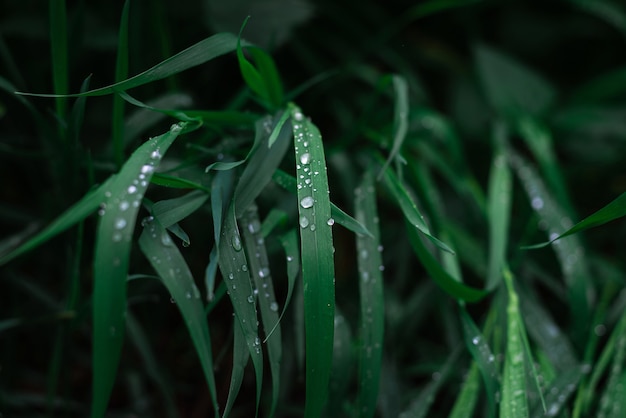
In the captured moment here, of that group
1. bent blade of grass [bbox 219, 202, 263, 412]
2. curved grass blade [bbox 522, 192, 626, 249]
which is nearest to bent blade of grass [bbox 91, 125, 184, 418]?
bent blade of grass [bbox 219, 202, 263, 412]

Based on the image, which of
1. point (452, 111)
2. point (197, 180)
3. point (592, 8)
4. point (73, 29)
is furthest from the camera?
point (452, 111)

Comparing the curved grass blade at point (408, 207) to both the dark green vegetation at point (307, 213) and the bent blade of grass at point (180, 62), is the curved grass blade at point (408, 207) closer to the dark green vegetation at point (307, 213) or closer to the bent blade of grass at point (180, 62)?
the dark green vegetation at point (307, 213)

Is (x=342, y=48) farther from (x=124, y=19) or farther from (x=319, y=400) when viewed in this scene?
(x=319, y=400)

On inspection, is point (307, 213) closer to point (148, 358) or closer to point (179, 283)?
point (179, 283)

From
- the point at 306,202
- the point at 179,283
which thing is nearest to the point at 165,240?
the point at 179,283

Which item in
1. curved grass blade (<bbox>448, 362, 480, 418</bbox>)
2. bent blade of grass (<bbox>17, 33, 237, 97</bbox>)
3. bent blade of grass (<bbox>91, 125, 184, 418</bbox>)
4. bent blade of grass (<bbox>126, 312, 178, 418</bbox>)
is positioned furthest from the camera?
bent blade of grass (<bbox>126, 312, 178, 418</bbox>)

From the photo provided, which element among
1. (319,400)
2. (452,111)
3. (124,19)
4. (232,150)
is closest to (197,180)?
(232,150)

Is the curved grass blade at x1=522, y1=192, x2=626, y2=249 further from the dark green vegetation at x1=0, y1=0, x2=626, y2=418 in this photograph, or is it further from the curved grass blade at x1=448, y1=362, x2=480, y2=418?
the curved grass blade at x1=448, y1=362, x2=480, y2=418
